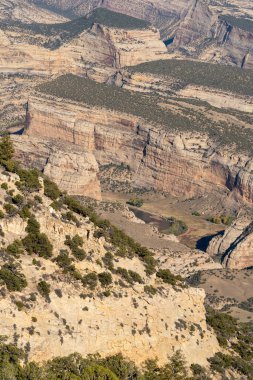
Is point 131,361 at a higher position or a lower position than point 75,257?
lower

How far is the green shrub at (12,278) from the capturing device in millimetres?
35688

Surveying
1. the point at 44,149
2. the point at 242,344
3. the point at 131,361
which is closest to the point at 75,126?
the point at 44,149

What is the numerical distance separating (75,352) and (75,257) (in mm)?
4623

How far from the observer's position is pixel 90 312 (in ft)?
123

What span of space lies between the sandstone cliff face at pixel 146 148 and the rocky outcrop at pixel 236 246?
766 inches

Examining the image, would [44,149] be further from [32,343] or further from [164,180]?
[32,343]

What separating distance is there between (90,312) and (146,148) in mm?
84565

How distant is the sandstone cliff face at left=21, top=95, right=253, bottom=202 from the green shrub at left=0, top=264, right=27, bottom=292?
7752cm

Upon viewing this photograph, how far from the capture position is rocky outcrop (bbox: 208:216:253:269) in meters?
88.4

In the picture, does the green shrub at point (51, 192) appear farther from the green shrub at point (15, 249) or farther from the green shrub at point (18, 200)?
the green shrub at point (15, 249)

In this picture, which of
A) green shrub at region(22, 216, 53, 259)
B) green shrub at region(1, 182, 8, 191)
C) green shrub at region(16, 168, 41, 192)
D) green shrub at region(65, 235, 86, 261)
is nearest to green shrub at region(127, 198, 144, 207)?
green shrub at region(16, 168, 41, 192)

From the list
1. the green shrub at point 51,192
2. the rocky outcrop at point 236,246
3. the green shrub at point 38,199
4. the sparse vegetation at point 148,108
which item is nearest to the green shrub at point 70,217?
the green shrub at point 38,199

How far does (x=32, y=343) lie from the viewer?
34844 millimetres

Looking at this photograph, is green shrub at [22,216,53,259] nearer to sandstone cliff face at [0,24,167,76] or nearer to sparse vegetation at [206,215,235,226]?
sparse vegetation at [206,215,235,226]
